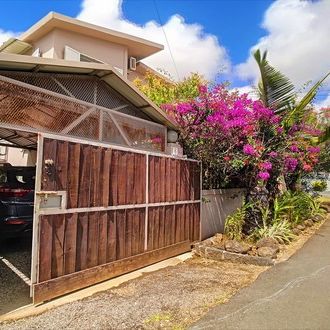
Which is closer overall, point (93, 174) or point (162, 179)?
point (93, 174)

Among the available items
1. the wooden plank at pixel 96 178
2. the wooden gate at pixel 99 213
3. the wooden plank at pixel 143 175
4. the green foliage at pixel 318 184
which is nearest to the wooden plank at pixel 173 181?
the wooden gate at pixel 99 213

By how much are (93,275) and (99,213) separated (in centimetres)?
106

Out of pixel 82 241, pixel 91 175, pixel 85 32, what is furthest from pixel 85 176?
pixel 85 32

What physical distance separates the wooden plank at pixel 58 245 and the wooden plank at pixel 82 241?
34 cm

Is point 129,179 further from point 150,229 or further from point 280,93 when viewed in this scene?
point 280,93

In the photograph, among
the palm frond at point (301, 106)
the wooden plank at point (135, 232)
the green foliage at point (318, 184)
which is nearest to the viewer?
the wooden plank at point (135, 232)

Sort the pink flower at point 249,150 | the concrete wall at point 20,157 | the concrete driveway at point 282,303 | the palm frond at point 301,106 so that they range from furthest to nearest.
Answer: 1. the concrete wall at point 20,157
2. the palm frond at point 301,106
3. the pink flower at point 249,150
4. the concrete driveway at point 282,303

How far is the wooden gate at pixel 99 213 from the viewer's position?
5340 mm

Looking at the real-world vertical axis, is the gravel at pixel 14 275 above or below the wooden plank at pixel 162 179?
below

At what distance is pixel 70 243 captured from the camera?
223 inches

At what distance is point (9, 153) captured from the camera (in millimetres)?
14648

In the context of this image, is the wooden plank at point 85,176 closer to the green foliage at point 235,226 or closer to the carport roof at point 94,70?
the carport roof at point 94,70

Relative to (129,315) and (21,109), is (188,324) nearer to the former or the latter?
(129,315)

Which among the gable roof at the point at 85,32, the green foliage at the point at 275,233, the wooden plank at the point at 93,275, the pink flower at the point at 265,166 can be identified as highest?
the gable roof at the point at 85,32
